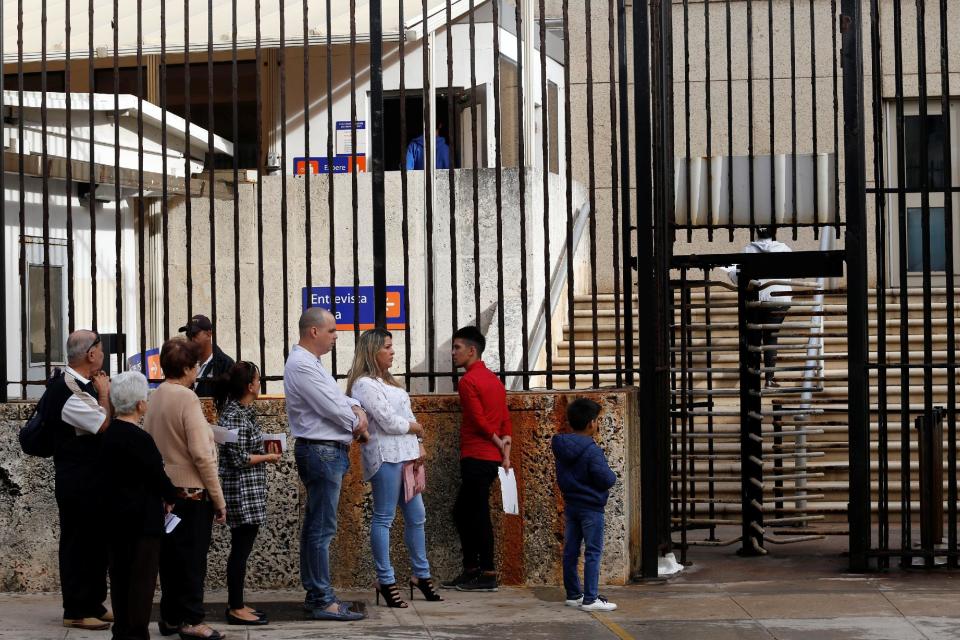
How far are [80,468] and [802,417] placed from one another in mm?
6182

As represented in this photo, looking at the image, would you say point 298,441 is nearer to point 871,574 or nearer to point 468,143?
point 871,574

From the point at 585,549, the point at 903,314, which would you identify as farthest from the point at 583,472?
the point at 903,314

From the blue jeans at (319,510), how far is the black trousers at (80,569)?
1.14 m

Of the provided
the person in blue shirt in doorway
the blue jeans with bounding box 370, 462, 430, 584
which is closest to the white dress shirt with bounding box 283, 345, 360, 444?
the blue jeans with bounding box 370, 462, 430, 584

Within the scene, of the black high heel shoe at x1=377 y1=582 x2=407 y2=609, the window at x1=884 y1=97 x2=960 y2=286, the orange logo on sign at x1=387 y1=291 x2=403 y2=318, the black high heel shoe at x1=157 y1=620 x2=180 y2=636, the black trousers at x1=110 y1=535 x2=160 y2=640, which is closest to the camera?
the black trousers at x1=110 y1=535 x2=160 y2=640

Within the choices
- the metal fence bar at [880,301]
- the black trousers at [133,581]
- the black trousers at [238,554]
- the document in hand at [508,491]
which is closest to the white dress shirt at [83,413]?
the black trousers at [133,581]

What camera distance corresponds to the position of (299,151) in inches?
675

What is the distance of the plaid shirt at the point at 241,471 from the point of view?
780cm

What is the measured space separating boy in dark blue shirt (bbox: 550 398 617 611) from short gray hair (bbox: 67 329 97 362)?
271 cm

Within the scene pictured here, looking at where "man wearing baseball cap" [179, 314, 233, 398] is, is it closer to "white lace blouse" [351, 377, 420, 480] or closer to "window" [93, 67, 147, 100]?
"white lace blouse" [351, 377, 420, 480]

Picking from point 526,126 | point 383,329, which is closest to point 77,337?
point 383,329

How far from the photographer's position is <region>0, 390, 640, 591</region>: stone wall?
29.4 ft

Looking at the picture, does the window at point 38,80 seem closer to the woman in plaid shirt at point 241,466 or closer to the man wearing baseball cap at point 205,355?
the man wearing baseball cap at point 205,355

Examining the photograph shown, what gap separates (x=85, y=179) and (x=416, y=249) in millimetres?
4117
